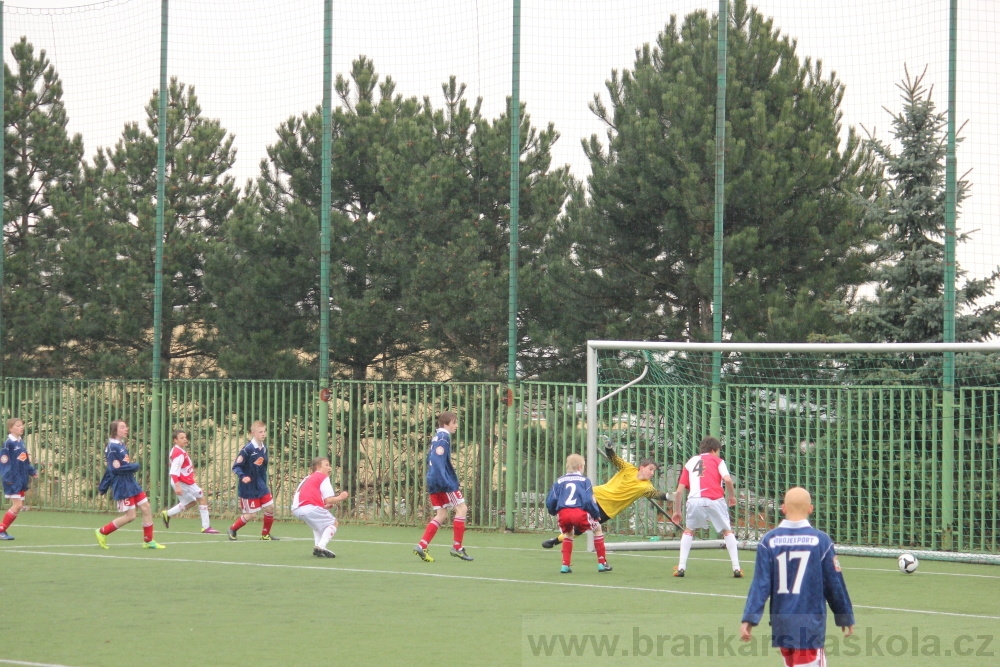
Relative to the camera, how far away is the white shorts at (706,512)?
1380 cm

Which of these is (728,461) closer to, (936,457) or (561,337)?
(936,457)

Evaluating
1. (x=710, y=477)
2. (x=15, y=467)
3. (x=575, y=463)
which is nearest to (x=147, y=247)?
(x=15, y=467)

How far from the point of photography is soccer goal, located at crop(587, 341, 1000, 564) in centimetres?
1611

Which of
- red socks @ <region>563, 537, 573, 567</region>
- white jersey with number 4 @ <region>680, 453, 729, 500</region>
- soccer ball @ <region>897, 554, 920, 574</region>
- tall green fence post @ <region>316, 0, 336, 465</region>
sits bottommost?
soccer ball @ <region>897, 554, 920, 574</region>

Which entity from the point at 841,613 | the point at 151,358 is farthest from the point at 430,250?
the point at 841,613

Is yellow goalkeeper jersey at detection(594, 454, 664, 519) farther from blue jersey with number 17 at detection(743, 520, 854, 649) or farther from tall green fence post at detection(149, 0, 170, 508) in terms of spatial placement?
tall green fence post at detection(149, 0, 170, 508)

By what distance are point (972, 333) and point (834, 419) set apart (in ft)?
8.96

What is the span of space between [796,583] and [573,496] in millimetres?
6983

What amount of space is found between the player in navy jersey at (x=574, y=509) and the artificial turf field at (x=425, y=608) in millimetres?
297

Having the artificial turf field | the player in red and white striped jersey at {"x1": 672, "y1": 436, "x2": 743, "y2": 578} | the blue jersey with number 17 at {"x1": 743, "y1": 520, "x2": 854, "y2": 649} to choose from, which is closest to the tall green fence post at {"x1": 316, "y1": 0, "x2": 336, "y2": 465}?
the artificial turf field

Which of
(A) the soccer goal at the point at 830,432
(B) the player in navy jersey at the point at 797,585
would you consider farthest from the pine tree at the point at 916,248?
(B) the player in navy jersey at the point at 797,585

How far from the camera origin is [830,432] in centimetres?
1705

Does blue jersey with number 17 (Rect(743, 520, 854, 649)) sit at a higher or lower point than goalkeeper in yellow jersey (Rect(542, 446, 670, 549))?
higher

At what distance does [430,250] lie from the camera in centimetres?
2208
